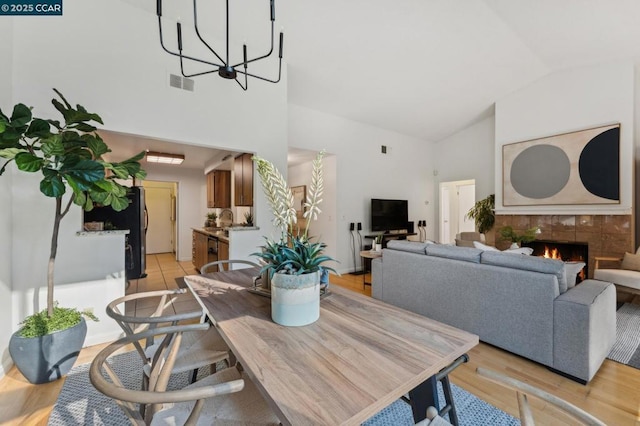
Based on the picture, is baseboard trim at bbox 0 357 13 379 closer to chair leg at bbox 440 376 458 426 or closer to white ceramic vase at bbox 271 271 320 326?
white ceramic vase at bbox 271 271 320 326

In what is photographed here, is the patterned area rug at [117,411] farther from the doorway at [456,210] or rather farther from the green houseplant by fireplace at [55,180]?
the doorway at [456,210]

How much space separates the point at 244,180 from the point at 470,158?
547 centimetres

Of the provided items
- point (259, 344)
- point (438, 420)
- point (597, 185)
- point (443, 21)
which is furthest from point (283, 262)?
point (597, 185)

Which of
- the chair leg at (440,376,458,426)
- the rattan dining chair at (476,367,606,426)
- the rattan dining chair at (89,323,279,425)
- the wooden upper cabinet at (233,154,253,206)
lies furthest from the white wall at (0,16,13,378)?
the rattan dining chair at (476,367,606,426)

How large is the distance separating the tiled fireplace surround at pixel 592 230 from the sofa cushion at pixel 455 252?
3467mm

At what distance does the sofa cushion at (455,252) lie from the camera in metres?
2.64

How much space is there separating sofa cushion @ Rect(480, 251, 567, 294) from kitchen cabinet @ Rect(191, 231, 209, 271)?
4.40 metres

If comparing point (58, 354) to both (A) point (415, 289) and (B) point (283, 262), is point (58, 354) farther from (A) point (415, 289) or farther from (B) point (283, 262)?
(A) point (415, 289)

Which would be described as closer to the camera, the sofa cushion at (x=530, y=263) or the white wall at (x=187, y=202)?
the sofa cushion at (x=530, y=263)

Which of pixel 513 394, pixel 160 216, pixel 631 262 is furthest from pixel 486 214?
pixel 160 216

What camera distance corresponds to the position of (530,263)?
2289 millimetres

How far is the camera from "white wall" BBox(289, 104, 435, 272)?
524 centimetres

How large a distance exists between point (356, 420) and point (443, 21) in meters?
4.30

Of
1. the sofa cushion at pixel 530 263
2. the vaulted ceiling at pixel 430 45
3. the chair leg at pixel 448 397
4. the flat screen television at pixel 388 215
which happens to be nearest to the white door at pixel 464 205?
the flat screen television at pixel 388 215
